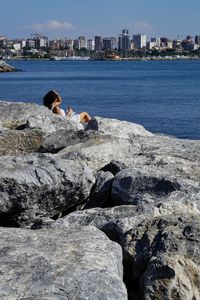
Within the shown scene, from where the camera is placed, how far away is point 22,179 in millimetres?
6430

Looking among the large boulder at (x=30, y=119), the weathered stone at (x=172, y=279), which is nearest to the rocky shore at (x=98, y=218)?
the weathered stone at (x=172, y=279)

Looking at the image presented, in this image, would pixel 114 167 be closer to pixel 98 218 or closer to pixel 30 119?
pixel 98 218

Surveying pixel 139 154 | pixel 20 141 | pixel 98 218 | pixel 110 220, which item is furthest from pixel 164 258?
pixel 20 141

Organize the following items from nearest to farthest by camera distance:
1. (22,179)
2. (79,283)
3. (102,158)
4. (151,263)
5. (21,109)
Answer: (79,283) → (151,263) → (22,179) → (102,158) → (21,109)

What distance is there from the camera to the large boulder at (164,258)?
4.40m

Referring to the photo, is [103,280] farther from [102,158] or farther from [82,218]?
[102,158]

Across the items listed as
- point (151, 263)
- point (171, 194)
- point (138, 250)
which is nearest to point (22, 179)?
point (171, 194)

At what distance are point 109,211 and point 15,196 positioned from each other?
3.25ft

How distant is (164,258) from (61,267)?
2.25 ft

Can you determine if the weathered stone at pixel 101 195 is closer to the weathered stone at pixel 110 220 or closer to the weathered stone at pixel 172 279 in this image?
the weathered stone at pixel 110 220

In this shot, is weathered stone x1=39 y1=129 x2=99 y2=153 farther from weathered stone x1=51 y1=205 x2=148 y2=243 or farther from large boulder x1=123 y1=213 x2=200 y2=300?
large boulder x1=123 y1=213 x2=200 y2=300

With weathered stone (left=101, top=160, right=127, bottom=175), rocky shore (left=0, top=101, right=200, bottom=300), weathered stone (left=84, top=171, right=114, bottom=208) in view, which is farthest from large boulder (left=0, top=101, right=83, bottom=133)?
weathered stone (left=84, top=171, right=114, bottom=208)

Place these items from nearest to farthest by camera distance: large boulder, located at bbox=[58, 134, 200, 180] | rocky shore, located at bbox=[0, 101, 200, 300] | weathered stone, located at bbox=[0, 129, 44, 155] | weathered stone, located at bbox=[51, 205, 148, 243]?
1. rocky shore, located at bbox=[0, 101, 200, 300]
2. weathered stone, located at bbox=[51, 205, 148, 243]
3. large boulder, located at bbox=[58, 134, 200, 180]
4. weathered stone, located at bbox=[0, 129, 44, 155]

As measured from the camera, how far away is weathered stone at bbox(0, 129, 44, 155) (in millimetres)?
8883
